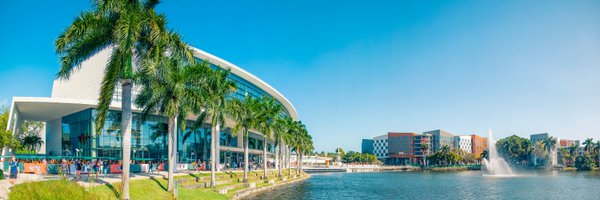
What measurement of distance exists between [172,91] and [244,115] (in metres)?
21.9

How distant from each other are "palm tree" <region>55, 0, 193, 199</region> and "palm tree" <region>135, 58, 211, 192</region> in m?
3.19

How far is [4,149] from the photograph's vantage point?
63.4 meters

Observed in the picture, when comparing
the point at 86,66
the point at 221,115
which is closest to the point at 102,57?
the point at 86,66

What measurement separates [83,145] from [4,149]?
1072 centimetres

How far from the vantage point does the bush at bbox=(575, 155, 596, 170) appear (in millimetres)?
173625

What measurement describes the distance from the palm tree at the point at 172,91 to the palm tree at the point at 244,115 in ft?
36.9

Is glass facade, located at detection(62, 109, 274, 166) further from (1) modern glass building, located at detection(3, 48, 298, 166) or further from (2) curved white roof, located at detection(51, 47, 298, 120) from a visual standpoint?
(2) curved white roof, located at detection(51, 47, 298, 120)

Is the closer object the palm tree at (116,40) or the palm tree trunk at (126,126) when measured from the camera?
the palm tree at (116,40)

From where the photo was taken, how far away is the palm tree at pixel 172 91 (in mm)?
35594

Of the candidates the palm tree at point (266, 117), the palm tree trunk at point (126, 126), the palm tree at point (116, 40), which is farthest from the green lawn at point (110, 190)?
the palm tree at point (266, 117)

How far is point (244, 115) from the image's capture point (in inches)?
2330

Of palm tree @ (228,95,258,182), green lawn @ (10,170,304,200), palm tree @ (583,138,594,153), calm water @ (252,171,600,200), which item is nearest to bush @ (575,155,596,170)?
palm tree @ (583,138,594,153)

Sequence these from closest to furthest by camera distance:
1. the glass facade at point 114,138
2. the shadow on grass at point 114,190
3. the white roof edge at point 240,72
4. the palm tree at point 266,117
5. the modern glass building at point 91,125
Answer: the shadow on grass at point 114,190
the modern glass building at point 91,125
the glass facade at point 114,138
the palm tree at point 266,117
the white roof edge at point 240,72

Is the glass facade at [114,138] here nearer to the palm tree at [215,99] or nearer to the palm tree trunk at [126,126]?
the palm tree at [215,99]
